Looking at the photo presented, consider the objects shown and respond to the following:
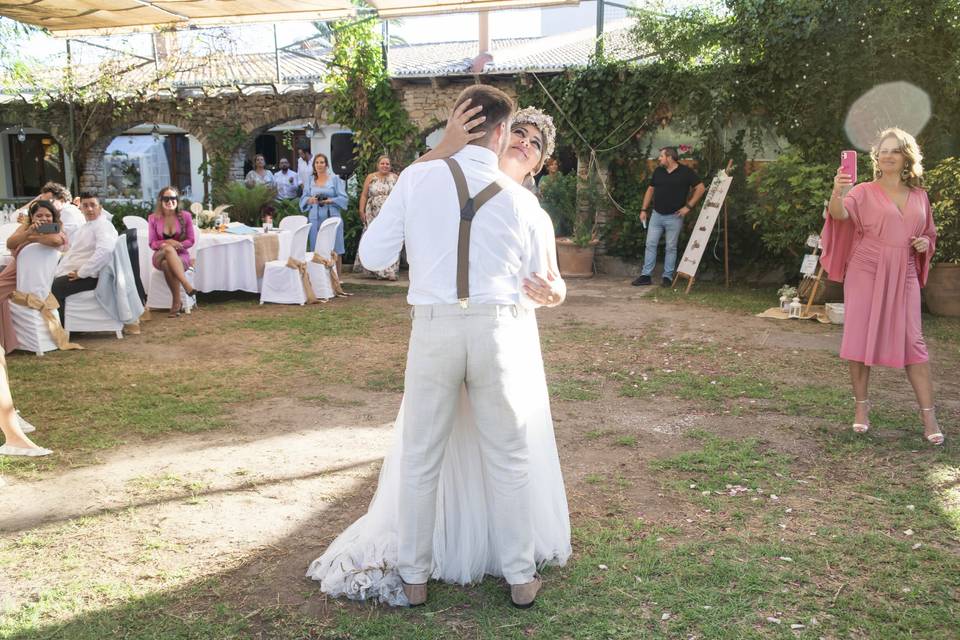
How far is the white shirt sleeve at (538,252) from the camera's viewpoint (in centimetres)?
260

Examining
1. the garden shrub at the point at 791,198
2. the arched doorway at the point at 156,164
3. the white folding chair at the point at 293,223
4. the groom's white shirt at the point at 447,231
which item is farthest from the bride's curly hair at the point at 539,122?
the arched doorway at the point at 156,164

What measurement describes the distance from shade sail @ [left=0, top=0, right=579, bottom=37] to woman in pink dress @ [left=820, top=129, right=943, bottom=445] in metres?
3.83

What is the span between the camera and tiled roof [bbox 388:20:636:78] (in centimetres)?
1227

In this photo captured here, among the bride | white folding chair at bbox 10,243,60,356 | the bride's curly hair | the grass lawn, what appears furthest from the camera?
white folding chair at bbox 10,243,60,356

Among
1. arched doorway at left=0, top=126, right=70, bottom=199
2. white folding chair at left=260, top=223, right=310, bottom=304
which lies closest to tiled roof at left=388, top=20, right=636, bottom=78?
white folding chair at left=260, top=223, right=310, bottom=304

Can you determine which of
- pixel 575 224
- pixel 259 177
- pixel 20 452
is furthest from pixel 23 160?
pixel 20 452

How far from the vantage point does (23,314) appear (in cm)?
673

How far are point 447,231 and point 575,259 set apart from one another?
31.8 ft

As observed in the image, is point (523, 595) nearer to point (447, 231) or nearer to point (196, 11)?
point (447, 231)

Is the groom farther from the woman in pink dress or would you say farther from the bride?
the woman in pink dress

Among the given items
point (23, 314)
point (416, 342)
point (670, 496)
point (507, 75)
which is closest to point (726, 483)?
point (670, 496)

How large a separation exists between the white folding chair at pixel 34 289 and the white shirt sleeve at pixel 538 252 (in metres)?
5.12

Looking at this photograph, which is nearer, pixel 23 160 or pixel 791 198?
pixel 791 198

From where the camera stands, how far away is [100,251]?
7445mm
